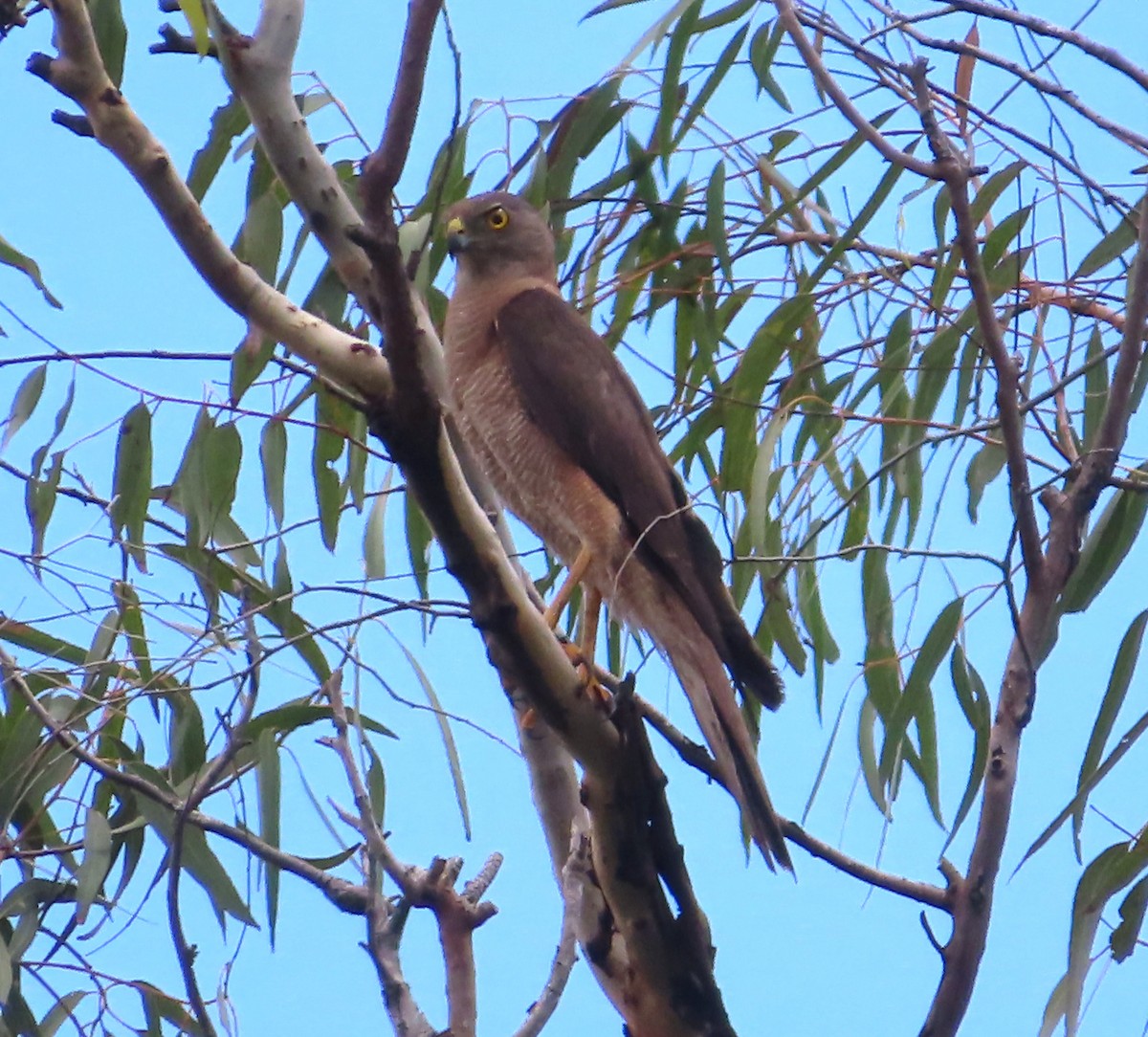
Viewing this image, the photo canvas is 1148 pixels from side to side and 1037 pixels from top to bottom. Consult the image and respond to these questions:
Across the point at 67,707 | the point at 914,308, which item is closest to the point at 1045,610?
the point at 914,308

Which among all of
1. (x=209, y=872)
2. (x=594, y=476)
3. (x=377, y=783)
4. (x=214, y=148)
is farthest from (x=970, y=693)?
(x=214, y=148)

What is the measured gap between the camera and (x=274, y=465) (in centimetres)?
319

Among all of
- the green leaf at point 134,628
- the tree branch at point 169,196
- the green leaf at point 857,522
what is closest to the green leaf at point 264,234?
the green leaf at point 134,628

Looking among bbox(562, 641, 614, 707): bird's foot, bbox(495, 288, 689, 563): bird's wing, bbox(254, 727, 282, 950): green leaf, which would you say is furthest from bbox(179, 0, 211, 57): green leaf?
bbox(495, 288, 689, 563): bird's wing

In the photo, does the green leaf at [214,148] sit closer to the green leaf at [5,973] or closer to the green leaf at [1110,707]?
the green leaf at [5,973]

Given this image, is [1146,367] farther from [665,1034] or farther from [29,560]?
[29,560]

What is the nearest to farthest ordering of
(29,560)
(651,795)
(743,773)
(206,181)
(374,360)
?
(374,360) < (651,795) < (743,773) < (29,560) < (206,181)

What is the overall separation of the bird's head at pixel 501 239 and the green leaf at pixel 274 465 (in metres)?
0.69

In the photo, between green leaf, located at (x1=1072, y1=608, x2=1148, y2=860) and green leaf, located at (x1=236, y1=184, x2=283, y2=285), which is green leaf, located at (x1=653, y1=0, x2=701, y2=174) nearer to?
green leaf, located at (x1=236, y1=184, x2=283, y2=285)

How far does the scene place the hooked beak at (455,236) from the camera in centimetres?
365

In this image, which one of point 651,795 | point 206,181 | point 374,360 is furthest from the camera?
point 206,181

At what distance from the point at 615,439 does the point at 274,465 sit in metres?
0.67

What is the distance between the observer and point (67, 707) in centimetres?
313

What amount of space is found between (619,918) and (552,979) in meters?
0.30
